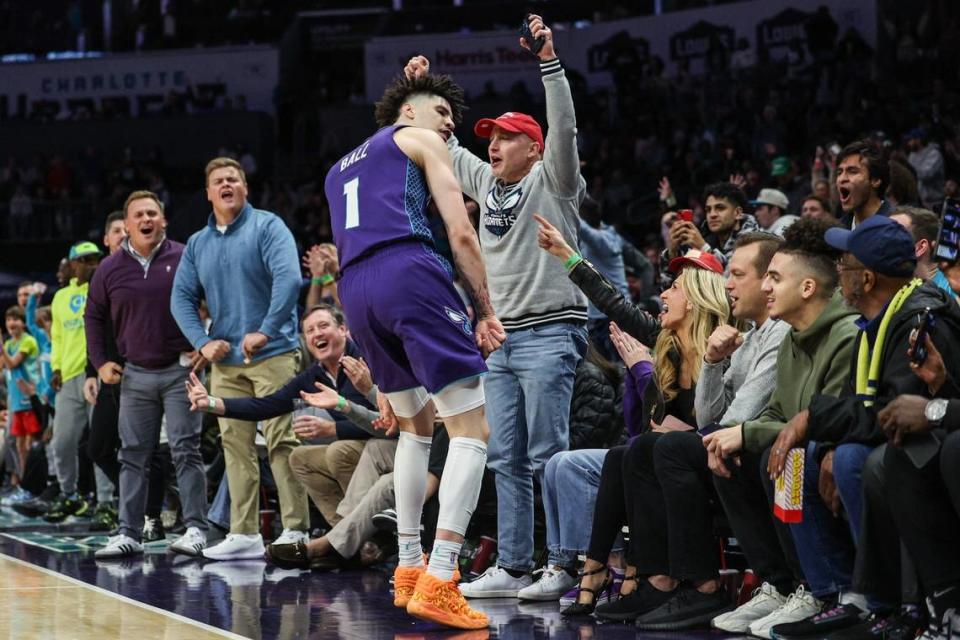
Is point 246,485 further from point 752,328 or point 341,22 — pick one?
point 341,22

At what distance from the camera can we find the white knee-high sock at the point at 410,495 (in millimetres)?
4383

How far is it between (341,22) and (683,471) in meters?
19.2

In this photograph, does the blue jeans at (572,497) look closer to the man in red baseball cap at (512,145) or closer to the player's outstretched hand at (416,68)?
the man in red baseball cap at (512,145)

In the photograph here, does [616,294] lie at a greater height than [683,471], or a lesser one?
greater

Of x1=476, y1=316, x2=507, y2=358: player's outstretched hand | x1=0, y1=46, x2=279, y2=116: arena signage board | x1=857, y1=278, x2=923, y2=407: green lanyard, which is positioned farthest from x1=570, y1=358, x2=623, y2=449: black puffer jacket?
x1=0, y1=46, x2=279, y2=116: arena signage board

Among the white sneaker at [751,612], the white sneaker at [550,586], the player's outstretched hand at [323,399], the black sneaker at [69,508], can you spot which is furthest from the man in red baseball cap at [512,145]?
the black sneaker at [69,508]

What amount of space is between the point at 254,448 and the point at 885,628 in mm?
3661

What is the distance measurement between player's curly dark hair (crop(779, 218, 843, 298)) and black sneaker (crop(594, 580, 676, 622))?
1.11 meters

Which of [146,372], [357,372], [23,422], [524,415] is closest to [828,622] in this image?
[524,415]

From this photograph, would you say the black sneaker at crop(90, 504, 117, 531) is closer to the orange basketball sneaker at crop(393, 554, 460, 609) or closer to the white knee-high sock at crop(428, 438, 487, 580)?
the orange basketball sneaker at crop(393, 554, 460, 609)

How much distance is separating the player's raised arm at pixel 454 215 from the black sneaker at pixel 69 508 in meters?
5.01

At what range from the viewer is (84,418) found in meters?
8.84

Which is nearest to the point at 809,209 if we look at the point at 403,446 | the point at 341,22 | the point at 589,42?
the point at 403,446

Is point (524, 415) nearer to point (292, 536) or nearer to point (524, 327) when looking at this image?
point (524, 327)
